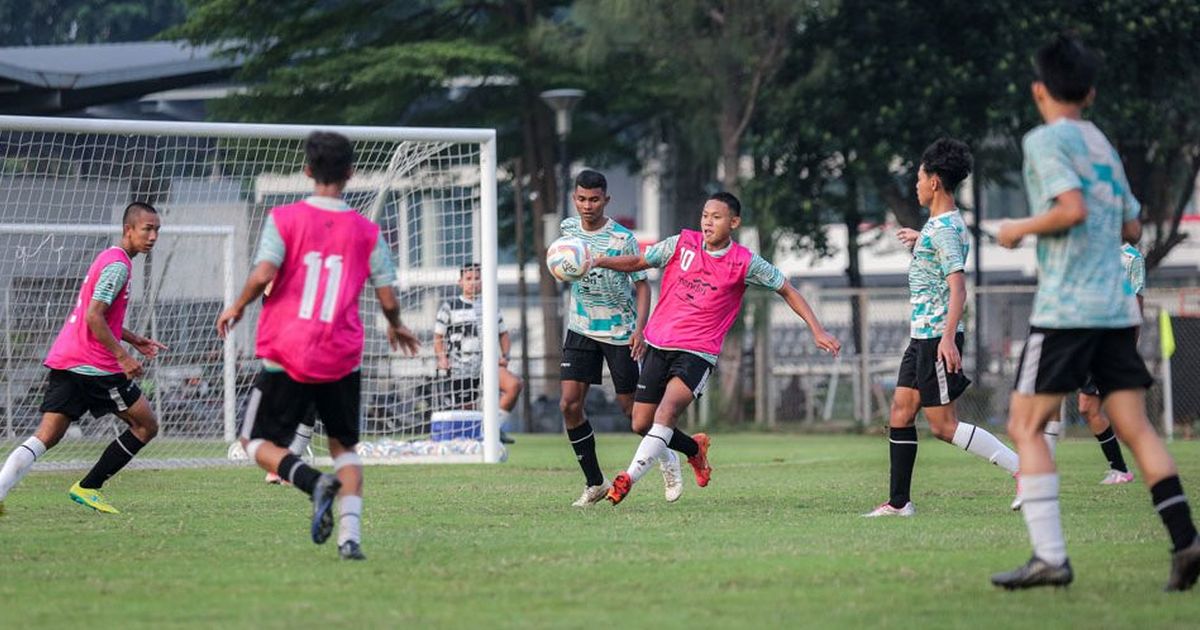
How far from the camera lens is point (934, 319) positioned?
9.91 metres

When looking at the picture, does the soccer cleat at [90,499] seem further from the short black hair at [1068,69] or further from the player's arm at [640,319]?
the short black hair at [1068,69]

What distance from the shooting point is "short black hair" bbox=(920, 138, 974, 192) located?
968 cm

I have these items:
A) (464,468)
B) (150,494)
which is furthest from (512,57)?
(150,494)

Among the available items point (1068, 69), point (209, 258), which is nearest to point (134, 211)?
point (1068, 69)

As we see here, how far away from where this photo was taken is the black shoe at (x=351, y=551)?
7.64 meters

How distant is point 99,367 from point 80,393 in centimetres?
22

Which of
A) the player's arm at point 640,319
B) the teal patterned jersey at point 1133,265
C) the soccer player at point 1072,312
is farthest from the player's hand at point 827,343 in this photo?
the teal patterned jersey at point 1133,265

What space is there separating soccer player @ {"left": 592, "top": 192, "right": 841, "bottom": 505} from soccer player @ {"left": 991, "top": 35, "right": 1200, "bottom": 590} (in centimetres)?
346

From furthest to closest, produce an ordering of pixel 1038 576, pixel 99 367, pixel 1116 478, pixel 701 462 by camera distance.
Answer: pixel 1116 478 → pixel 701 462 → pixel 99 367 → pixel 1038 576

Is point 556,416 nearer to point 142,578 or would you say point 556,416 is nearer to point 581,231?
point 581,231

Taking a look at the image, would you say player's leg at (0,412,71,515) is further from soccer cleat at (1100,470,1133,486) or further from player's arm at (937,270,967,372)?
soccer cleat at (1100,470,1133,486)

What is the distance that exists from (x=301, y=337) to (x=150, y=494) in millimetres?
5155

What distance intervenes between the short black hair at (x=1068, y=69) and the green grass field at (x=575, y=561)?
188 cm

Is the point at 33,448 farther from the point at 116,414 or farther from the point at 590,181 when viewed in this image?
the point at 590,181
